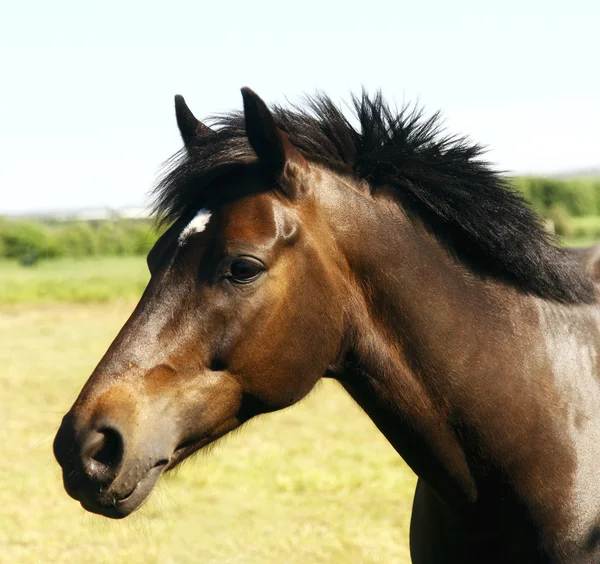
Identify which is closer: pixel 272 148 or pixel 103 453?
pixel 103 453

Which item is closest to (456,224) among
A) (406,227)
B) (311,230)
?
(406,227)

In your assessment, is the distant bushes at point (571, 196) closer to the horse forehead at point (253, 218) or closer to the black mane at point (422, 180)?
the black mane at point (422, 180)

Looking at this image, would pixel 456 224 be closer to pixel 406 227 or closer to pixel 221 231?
pixel 406 227

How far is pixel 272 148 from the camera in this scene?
2.57m

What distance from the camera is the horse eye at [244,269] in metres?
2.47

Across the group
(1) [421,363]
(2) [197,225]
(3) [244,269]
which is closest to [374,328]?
(1) [421,363]

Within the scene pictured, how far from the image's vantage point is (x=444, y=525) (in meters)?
2.87

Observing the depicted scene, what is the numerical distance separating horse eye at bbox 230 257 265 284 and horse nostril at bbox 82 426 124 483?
1.92 ft

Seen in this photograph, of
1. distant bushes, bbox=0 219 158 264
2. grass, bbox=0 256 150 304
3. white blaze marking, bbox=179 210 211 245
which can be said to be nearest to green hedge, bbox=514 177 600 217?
distant bushes, bbox=0 219 158 264

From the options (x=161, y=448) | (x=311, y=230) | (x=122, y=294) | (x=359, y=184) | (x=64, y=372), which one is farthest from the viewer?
(x=122, y=294)

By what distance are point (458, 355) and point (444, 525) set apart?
2.17 feet

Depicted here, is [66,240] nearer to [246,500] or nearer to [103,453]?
[246,500]

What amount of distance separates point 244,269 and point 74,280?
83.9ft

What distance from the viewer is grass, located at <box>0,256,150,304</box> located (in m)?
23.8
